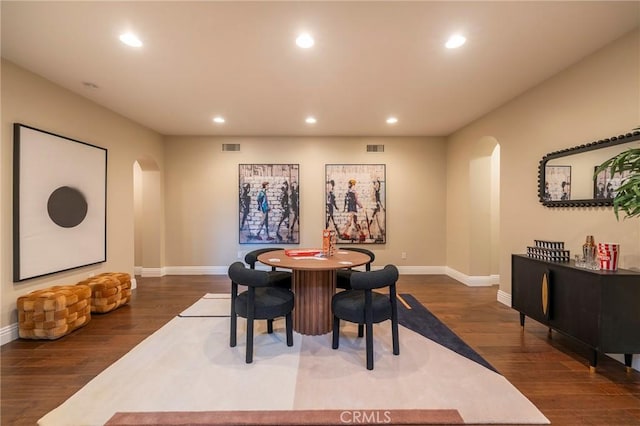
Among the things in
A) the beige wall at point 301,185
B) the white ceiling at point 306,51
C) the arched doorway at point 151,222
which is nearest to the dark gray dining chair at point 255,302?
the white ceiling at point 306,51

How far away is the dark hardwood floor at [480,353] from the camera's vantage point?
1.82 metres

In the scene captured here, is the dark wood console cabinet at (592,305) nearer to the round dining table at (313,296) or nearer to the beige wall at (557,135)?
the beige wall at (557,135)

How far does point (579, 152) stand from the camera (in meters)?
2.67

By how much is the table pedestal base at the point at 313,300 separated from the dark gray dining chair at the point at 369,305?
23cm

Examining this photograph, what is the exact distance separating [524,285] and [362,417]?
2.41 metres

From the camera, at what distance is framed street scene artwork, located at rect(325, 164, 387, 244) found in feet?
17.8

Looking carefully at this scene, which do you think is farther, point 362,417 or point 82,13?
point 82,13

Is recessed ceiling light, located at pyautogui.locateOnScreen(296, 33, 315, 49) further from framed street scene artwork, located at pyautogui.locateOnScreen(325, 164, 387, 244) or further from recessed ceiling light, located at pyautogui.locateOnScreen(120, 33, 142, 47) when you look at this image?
framed street scene artwork, located at pyautogui.locateOnScreen(325, 164, 387, 244)

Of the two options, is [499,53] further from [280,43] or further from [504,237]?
[504,237]

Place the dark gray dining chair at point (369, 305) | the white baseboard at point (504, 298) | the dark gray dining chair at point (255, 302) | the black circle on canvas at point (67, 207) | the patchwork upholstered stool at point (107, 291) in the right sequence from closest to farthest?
the dark gray dining chair at point (369, 305)
the dark gray dining chair at point (255, 302)
the black circle on canvas at point (67, 207)
the patchwork upholstered stool at point (107, 291)
the white baseboard at point (504, 298)

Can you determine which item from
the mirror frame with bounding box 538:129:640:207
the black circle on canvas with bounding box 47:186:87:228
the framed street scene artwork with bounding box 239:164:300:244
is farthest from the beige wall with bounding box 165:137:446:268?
the mirror frame with bounding box 538:129:640:207

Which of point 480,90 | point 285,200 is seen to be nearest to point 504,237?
point 480,90

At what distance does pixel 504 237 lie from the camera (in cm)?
380

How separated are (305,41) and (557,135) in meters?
2.98
